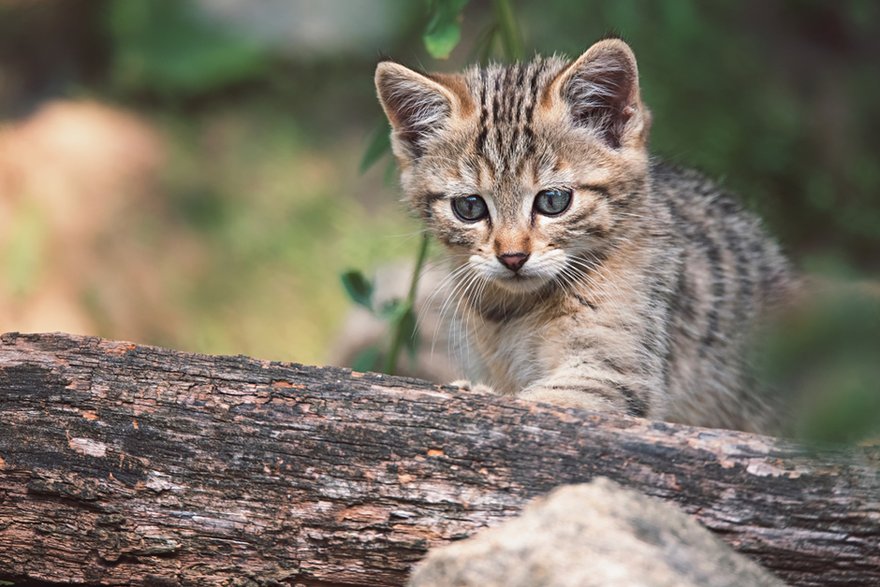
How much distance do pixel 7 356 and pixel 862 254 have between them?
701 centimetres

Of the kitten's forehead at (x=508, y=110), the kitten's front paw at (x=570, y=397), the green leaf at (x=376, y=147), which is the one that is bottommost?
the kitten's front paw at (x=570, y=397)

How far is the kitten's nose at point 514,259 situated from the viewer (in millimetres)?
3547

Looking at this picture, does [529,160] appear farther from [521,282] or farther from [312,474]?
[312,474]

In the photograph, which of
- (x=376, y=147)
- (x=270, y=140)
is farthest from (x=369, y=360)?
(x=270, y=140)

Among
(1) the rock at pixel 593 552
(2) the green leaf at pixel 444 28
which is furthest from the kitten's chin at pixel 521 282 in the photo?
(1) the rock at pixel 593 552

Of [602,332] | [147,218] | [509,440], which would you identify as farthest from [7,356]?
[147,218]

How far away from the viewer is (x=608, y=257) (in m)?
3.81

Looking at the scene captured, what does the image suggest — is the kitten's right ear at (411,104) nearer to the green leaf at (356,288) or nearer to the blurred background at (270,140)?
the green leaf at (356,288)

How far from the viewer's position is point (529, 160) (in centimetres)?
366

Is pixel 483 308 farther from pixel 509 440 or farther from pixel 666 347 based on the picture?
pixel 509 440

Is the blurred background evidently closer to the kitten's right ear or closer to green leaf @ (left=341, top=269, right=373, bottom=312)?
green leaf @ (left=341, top=269, right=373, bottom=312)

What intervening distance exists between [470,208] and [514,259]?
35cm

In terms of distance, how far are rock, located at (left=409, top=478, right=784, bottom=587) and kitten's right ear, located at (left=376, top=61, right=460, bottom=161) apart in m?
1.94

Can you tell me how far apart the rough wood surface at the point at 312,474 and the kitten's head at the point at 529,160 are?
89cm
